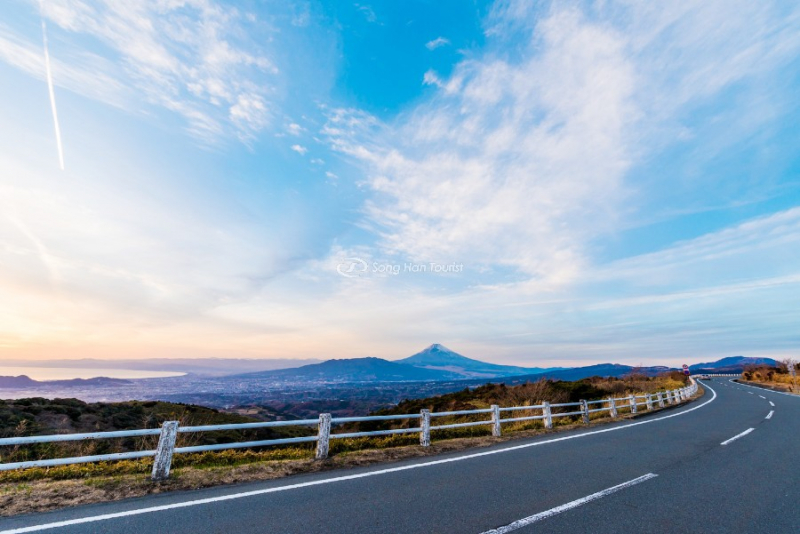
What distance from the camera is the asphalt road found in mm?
4320

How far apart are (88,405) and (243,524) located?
89.9 ft

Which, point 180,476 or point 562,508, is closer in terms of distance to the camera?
point 562,508

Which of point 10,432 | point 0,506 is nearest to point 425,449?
point 0,506

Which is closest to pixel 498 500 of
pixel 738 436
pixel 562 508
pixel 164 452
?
pixel 562 508

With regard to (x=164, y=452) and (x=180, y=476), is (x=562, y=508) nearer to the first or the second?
(x=180, y=476)

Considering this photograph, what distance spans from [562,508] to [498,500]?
31.9 inches

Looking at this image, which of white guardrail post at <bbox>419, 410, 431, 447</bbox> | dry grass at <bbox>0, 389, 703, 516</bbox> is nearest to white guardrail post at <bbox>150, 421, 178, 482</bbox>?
dry grass at <bbox>0, 389, 703, 516</bbox>

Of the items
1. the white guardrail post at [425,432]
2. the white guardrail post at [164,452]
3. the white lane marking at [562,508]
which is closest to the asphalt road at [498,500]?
the white lane marking at [562,508]

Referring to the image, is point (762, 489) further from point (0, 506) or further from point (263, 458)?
point (0, 506)

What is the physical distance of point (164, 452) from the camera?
6207 millimetres

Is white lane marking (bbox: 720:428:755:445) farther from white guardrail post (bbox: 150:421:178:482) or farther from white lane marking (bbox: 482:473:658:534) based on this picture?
white guardrail post (bbox: 150:421:178:482)

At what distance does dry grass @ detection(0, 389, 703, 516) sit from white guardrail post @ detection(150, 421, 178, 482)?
0.49 feet

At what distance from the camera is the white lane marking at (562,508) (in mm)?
4227

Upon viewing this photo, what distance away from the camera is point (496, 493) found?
5.56 m
